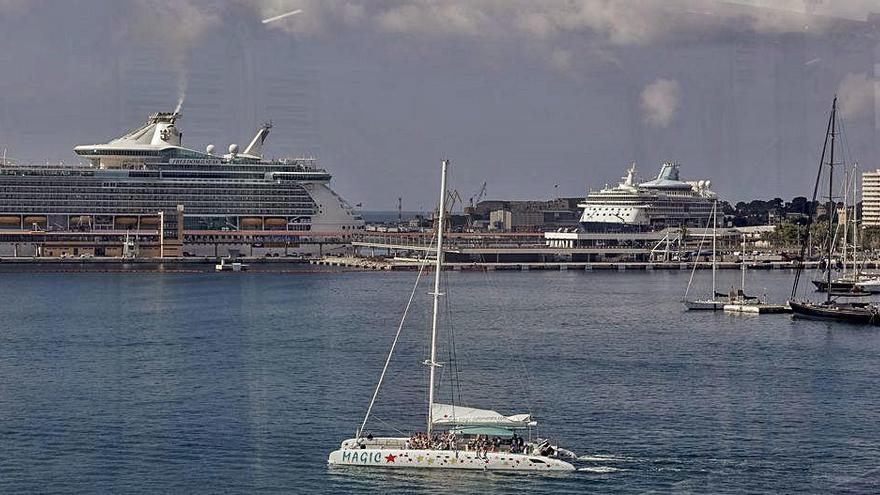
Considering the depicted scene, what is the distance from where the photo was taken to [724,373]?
1210 cm

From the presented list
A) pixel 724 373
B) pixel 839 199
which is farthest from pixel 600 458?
pixel 839 199

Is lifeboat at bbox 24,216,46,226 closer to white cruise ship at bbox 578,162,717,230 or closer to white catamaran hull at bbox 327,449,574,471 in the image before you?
white cruise ship at bbox 578,162,717,230

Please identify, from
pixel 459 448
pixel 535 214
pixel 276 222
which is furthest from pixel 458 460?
pixel 535 214

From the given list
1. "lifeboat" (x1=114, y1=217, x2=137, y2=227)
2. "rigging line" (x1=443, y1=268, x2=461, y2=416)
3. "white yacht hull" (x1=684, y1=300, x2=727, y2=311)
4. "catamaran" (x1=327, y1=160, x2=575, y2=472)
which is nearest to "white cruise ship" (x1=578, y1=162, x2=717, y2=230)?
"lifeboat" (x1=114, y1=217, x2=137, y2=227)

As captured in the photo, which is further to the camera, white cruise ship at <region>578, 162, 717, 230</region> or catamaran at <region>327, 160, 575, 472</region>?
white cruise ship at <region>578, 162, 717, 230</region>

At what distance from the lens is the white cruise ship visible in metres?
37.7

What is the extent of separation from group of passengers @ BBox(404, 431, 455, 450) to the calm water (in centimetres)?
23

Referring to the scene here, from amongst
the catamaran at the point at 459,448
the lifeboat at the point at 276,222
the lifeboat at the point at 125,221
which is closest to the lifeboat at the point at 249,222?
the lifeboat at the point at 276,222

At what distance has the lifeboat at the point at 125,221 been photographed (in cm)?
3056

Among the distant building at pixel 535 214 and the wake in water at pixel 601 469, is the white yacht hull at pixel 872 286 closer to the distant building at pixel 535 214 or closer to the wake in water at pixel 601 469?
the wake in water at pixel 601 469

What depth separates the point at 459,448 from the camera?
8.33 meters

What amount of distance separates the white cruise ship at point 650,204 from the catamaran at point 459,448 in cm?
2869

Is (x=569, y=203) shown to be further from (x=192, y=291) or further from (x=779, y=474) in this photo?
(x=779, y=474)

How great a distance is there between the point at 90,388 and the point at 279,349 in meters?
2.75
